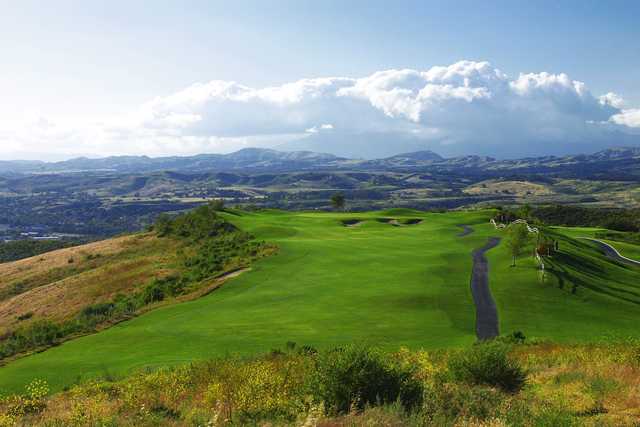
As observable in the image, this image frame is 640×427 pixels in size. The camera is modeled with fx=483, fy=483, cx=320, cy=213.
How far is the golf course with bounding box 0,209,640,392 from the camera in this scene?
90.1ft

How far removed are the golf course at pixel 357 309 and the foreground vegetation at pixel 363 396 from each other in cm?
789

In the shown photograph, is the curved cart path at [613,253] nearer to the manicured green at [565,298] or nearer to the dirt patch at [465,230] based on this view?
the manicured green at [565,298]

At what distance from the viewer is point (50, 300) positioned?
58438 millimetres

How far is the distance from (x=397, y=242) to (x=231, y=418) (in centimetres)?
5643

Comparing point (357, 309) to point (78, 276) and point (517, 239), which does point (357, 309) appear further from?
point (78, 276)

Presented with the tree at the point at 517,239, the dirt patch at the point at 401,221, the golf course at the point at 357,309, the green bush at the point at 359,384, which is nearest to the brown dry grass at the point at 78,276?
the golf course at the point at 357,309

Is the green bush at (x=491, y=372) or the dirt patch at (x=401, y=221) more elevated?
the green bush at (x=491, y=372)

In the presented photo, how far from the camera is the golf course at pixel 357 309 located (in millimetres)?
27469

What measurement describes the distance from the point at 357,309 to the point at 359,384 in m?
23.0

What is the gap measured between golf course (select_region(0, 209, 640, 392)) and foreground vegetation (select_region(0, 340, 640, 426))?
789 centimetres

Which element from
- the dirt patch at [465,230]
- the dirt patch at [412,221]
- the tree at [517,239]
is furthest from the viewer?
the dirt patch at [412,221]

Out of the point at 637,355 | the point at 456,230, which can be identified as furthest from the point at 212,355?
the point at 456,230

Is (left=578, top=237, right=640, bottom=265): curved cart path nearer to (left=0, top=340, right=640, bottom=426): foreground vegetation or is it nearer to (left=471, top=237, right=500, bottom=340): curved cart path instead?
(left=471, top=237, right=500, bottom=340): curved cart path

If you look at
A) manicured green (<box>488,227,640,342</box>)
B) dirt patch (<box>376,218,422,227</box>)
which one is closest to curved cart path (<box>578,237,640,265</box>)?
manicured green (<box>488,227,640,342</box>)
